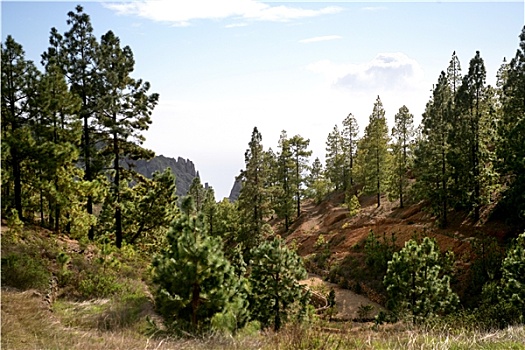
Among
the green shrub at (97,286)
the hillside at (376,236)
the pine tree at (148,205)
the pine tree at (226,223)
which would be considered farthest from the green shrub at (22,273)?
the pine tree at (226,223)

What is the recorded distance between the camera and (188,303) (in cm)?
1182

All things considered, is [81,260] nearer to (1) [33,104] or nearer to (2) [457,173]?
(1) [33,104]

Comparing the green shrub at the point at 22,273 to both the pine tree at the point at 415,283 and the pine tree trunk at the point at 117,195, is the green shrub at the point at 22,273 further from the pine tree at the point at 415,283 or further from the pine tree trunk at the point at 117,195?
the pine tree at the point at 415,283

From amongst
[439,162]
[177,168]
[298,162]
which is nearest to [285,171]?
[298,162]

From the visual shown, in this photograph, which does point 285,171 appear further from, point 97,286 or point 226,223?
point 97,286

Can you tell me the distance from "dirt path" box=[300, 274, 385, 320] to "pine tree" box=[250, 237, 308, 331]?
7368 millimetres

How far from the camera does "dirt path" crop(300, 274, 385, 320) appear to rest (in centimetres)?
2412

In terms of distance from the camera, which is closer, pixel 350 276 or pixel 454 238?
pixel 454 238

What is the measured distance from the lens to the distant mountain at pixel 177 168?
567 ft

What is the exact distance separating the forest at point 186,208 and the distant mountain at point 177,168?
14413 centimetres

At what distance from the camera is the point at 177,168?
180 meters

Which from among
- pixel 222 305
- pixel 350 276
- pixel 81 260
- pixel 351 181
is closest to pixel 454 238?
pixel 350 276

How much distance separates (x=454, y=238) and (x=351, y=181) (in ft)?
109

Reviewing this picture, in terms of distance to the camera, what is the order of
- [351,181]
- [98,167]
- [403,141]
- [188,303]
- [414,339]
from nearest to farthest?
[414,339], [188,303], [98,167], [403,141], [351,181]
